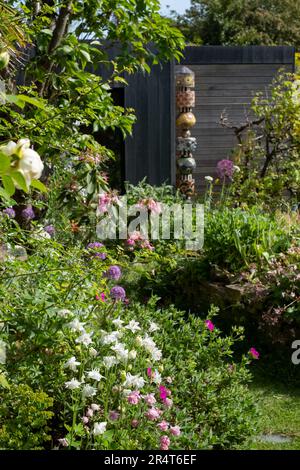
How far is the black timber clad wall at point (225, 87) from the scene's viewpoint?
35.2 ft

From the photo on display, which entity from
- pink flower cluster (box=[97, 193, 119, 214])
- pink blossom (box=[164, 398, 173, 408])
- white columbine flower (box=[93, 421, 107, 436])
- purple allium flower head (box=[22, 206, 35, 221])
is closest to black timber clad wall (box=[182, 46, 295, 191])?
pink flower cluster (box=[97, 193, 119, 214])

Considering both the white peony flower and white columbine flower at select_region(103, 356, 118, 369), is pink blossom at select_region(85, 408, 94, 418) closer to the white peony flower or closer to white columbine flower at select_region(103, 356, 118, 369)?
white columbine flower at select_region(103, 356, 118, 369)

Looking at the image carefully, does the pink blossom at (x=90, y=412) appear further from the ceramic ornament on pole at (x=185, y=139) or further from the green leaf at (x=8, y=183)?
the ceramic ornament on pole at (x=185, y=139)

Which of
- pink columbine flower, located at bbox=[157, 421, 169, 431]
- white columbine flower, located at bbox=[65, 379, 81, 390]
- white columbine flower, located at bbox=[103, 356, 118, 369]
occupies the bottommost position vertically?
pink columbine flower, located at bbox=[157, 421, 169, 431]

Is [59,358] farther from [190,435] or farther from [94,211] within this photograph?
[94,211]

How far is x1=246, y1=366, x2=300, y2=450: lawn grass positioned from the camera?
3585 millimetres

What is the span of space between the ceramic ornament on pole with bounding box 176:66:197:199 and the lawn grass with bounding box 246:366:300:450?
507cm

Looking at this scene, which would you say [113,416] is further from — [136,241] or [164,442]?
[136,241]

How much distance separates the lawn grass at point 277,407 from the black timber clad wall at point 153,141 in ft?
16.5

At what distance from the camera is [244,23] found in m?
23.5

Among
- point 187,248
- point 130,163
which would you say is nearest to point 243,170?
point 130,163

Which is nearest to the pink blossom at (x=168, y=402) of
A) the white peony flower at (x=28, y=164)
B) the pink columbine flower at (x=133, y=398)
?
the pink columbine flower at (x=133, y=398)

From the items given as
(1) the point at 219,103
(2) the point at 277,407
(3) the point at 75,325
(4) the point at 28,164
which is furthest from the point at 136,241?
(4) the point at 28,164

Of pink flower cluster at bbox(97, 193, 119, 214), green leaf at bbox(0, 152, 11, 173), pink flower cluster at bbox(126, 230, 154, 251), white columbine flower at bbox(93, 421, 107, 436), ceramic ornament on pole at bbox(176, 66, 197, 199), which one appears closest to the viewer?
green leaf at bbox(0, 152, 11, 173)
